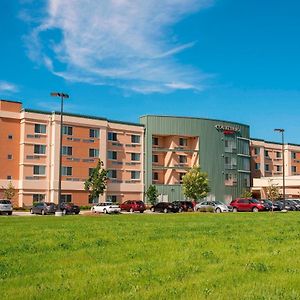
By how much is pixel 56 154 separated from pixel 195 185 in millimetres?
22202

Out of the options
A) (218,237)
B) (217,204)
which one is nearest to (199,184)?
(217,204)

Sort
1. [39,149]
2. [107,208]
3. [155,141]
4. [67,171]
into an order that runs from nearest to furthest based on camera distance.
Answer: [107,208], [39,149], [67,171], [155,141]

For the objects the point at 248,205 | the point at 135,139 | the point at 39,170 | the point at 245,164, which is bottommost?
the point at 248,205

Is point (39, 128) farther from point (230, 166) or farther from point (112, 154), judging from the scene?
point (230, 166)

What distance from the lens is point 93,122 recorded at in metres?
75.3

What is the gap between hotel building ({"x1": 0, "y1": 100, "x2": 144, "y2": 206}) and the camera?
223ft

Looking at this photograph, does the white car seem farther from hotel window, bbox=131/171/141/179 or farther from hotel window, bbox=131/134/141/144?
hotel window, bbox=131/134/141/144

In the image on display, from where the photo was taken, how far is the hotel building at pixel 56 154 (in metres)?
68.0

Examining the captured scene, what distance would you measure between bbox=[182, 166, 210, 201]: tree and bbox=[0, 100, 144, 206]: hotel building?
861cm

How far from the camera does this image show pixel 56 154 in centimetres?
7000

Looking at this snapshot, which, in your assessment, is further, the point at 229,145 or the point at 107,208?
the point at 229,145

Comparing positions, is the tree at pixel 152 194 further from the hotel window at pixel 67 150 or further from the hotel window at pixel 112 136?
the hotel window at pixel 67 150

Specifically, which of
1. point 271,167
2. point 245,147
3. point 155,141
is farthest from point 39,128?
point 271,167

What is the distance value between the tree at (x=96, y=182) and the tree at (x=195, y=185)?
14111 millimetres
